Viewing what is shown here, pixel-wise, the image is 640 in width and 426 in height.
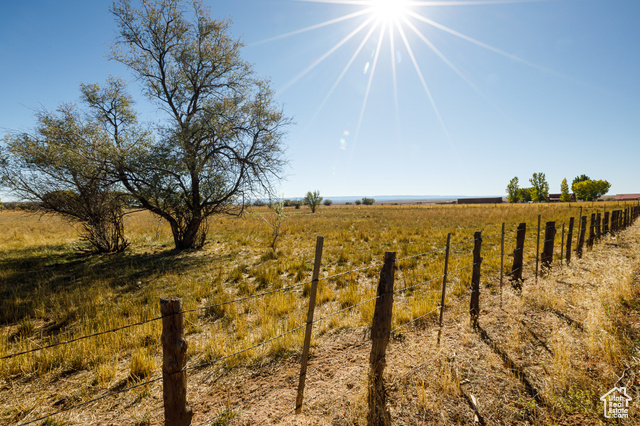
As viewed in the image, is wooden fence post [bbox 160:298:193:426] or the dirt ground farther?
the dirt ground

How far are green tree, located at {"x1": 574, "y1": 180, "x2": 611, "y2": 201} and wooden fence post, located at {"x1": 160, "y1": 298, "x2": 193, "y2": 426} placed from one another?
13212cm

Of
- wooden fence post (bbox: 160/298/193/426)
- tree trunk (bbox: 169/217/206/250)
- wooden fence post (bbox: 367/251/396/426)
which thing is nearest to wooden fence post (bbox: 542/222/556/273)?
wooden fence post (bbox: 367/251/396/426)

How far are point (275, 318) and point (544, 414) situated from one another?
14.6 feet

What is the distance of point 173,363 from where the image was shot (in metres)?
2.28

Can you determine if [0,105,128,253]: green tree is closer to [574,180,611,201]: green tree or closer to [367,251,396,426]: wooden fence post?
[367,251,396,426]: wooden fence post

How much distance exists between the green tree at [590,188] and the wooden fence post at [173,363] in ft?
433

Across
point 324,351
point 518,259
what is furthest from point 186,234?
point 518,259

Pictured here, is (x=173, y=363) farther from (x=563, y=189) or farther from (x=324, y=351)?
(x=563, y=189)

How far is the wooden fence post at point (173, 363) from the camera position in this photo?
2.21 m

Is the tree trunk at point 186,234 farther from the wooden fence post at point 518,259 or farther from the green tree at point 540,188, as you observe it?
the green tree at point 540,188

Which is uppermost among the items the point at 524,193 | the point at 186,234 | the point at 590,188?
the point at 590,188

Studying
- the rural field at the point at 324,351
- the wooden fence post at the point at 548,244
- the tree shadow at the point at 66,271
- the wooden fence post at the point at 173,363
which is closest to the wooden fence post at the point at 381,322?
the rural field at the point at 324,351

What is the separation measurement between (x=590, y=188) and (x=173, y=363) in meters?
134

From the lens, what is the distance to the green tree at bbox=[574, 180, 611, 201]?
93062mm
